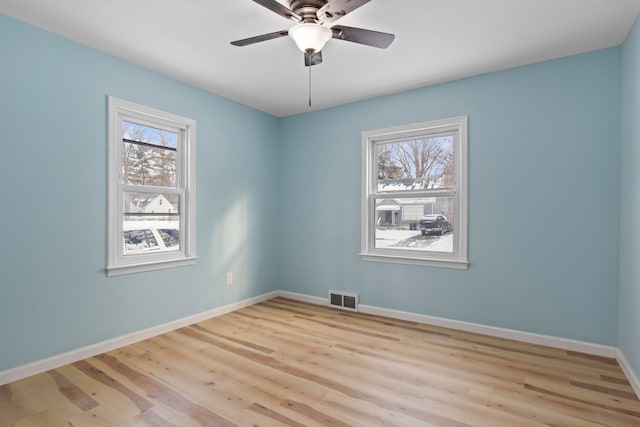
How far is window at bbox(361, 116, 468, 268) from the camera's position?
3461 mm

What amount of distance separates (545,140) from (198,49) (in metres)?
3.09

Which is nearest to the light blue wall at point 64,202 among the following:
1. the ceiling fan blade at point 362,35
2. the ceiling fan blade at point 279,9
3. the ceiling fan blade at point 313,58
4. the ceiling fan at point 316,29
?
the ceiling fan at point 316,29

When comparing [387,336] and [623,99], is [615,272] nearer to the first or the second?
[623,99]

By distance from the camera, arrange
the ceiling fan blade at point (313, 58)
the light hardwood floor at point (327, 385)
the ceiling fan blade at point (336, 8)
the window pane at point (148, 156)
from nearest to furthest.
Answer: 1. the ceiling fan blade at point (336, 8)
2. the light hardwood floor at point (327, 385)
3. the ceiling fan blade at point (313, 58)
4. the window pane at point (148, 156)

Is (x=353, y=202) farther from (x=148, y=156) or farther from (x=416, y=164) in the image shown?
(x=148, y=156)

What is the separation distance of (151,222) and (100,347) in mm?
1154

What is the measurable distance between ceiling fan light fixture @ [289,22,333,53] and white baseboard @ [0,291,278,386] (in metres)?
2.84

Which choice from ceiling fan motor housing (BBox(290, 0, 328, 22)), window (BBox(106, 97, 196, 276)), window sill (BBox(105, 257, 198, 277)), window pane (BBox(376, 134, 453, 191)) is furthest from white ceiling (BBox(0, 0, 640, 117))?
window sill (BBox(105, 257, 198, 277))

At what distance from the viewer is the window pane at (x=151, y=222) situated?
3.12 meters

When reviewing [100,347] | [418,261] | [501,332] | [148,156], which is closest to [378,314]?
[418,261]

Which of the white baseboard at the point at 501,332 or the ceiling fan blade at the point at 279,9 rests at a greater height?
the ceiling fan blade at the point at 279,9

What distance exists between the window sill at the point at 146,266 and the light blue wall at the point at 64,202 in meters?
0.05

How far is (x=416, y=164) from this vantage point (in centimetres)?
376

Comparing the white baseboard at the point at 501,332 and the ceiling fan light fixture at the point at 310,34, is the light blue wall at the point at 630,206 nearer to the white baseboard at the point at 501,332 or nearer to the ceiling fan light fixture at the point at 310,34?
the white baseboard at the point at 501,332
